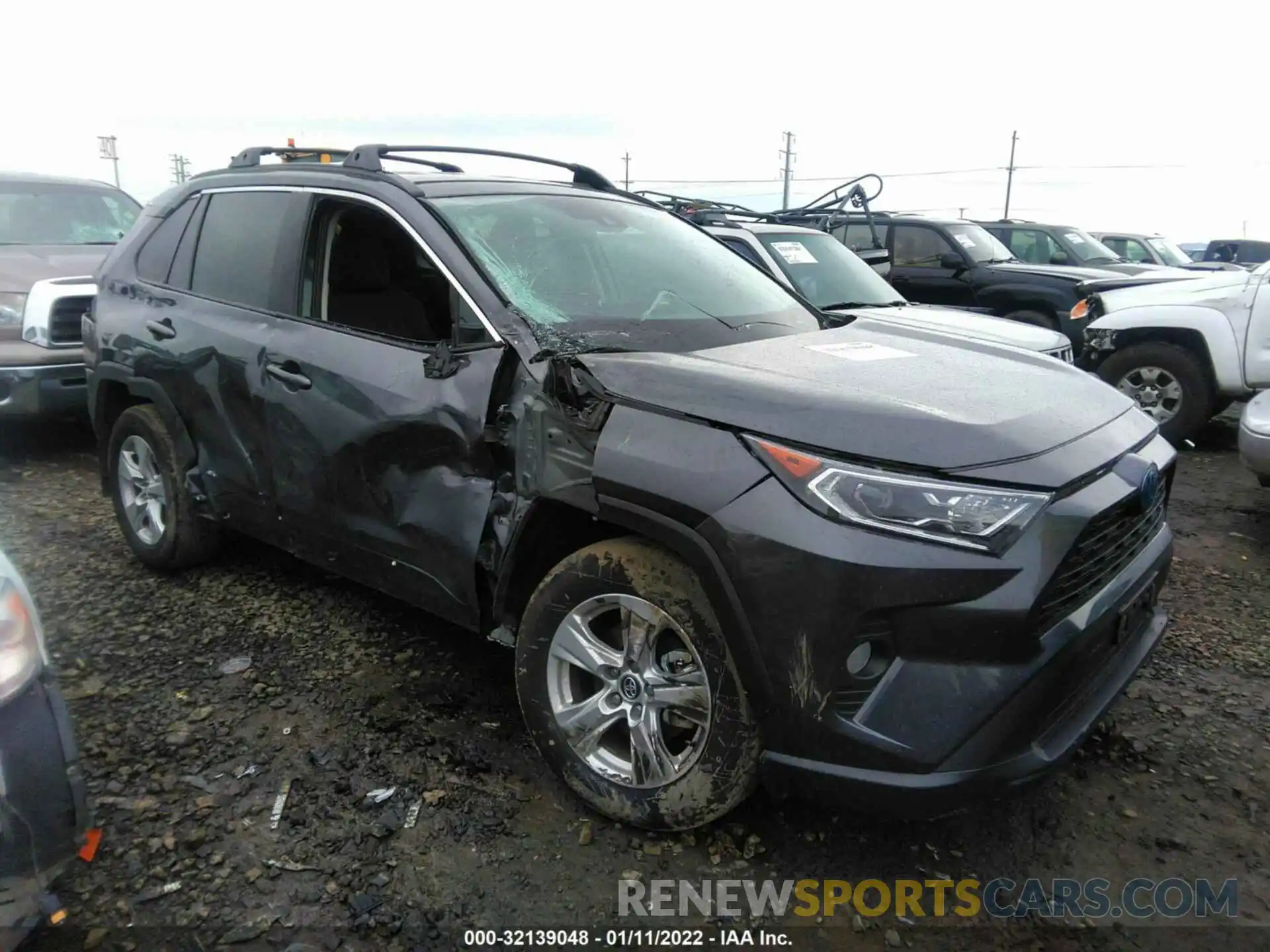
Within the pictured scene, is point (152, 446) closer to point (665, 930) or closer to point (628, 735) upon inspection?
point (628, 735)

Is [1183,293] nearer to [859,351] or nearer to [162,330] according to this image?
[859,351]

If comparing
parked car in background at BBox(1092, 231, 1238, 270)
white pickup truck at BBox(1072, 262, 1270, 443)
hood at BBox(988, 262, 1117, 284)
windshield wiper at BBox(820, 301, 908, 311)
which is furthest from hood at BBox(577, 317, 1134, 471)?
parked car in background at BBox(1092, 231, 1238, 270)

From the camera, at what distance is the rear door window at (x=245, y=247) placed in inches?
A: 135

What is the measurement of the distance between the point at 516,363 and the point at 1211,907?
2.36 metres

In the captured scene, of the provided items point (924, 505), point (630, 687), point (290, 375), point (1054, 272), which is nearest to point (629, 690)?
point (630, 687)

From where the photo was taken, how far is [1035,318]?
911 cm

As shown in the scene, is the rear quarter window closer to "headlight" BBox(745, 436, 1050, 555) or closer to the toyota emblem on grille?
"headlight" BBox(745, 436, 1050, 555)

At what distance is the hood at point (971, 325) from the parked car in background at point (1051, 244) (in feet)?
19.4

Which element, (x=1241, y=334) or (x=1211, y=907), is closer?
(x=1211, y=907)

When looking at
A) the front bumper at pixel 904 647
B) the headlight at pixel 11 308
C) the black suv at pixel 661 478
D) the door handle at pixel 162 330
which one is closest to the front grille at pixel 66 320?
the headlight at pixel 11 308

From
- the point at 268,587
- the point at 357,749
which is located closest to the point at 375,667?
the point at 357,749

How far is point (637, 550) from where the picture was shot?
92.1 inches

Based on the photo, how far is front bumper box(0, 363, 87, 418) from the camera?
233 inches

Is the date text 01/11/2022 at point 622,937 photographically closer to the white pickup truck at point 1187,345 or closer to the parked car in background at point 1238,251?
the white pickup truck at point 1187,345
